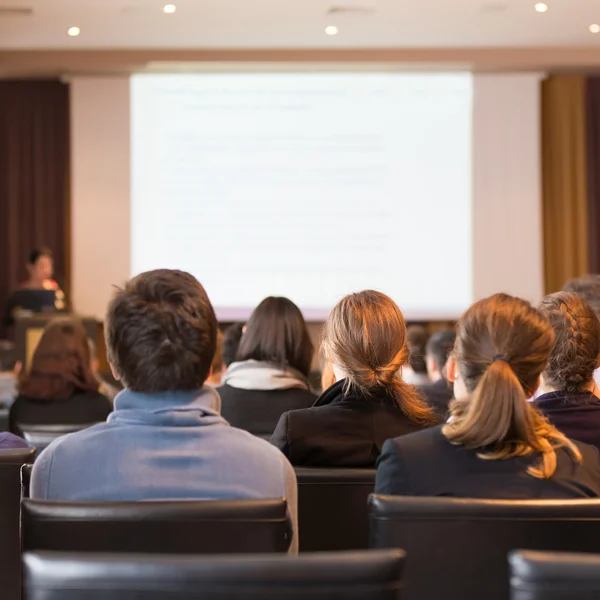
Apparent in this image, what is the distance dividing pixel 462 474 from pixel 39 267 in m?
7.47

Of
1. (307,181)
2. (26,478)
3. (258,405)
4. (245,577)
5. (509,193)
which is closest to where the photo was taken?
(245,577)

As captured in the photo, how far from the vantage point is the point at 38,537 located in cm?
134

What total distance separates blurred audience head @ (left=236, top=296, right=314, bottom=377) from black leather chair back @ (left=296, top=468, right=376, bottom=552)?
135 centimetres

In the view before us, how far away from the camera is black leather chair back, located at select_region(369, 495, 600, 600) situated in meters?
1.35

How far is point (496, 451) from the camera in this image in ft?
5.24

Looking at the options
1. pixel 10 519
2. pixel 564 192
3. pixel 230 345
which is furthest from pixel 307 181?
pixel 10 519

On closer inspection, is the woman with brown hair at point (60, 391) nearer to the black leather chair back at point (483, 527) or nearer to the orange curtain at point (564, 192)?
the black leather chair back at point (483, 527)

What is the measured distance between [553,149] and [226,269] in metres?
3.28

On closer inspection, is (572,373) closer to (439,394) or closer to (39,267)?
(439,394)

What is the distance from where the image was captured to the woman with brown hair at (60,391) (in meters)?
3.45

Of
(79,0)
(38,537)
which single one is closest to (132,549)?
(38,537)

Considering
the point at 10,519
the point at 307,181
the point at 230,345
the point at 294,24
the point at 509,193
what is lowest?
the point at 10,519

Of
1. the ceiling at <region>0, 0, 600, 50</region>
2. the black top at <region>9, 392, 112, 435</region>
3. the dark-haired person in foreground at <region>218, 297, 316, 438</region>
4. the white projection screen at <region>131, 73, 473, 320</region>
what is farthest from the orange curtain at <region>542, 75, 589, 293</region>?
the black top at <region>9, 392, 112, 435</region>

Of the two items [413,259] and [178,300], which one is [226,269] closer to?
[413,259]
